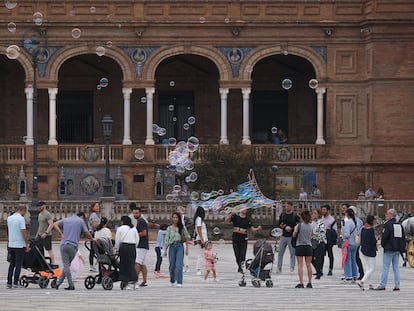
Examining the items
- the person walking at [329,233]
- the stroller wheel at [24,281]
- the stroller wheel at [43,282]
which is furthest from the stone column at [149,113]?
the stroller wheel at [43,282]

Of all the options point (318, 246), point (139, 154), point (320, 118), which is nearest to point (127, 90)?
point (139, 154)

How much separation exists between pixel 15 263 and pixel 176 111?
32830mm

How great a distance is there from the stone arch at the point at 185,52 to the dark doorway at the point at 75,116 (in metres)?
4.05

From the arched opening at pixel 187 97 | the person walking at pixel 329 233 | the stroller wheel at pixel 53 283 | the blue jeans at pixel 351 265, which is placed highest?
the arched opening at pixel 187 97

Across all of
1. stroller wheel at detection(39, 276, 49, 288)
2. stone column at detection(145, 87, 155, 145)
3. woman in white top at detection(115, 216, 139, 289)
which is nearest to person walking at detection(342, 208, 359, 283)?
woman in white top at detection(115, 216, 139, 289)

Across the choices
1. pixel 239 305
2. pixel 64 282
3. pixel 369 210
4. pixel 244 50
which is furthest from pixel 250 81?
pixel 239 305

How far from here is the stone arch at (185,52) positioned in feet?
193

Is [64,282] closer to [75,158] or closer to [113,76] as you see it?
[75,158]

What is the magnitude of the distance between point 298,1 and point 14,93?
11.3 m

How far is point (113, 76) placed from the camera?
61.9 meters

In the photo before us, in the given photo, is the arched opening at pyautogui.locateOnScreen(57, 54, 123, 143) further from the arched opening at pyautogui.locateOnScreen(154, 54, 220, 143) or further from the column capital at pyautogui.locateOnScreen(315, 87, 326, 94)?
the column capital at pyautogui.locateOnScreen(315, 87, 326, 94)

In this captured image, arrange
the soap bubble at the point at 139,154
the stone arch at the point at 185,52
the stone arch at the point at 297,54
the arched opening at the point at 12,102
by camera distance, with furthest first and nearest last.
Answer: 1. the arched opening at the point at 12,102
2. the stone arch at the point at 185,52
3. the stone arch at the point at 297,54
4. the soap bubble at the point at 139,154

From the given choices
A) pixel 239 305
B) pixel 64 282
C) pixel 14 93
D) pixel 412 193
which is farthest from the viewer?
pixel 14 93

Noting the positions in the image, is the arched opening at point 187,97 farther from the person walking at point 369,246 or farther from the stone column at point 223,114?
the person walking at point 369,246
